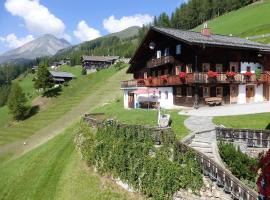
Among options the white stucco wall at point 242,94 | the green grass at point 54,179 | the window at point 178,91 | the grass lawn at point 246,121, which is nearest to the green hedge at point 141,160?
the green grass at point 54,179

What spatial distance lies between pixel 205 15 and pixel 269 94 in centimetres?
11887

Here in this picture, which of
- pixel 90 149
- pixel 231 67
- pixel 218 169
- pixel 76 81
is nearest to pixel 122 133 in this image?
pixel 90 149

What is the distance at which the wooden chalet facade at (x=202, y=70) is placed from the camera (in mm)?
37031

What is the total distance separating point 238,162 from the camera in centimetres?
1747

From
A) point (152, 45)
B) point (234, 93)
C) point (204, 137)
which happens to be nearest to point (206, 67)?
point (234, 93)

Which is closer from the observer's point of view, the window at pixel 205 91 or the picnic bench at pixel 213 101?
the picnic bench at pixel 213 101

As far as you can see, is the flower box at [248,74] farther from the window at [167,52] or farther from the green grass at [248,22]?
the green grass at [248,22]

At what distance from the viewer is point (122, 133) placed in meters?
23.9

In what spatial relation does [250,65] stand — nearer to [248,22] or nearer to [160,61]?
[160,61]

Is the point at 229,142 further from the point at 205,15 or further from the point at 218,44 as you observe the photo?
the point at 205,15

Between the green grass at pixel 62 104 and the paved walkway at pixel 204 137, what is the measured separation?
35992 mm

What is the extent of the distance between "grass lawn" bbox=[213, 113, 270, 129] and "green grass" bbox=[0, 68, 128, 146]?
3707cm

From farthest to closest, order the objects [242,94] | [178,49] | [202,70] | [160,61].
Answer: [160,61] → [178,49] → [242,94] → [202,70]

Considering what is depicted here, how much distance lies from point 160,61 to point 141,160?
2467 cm
